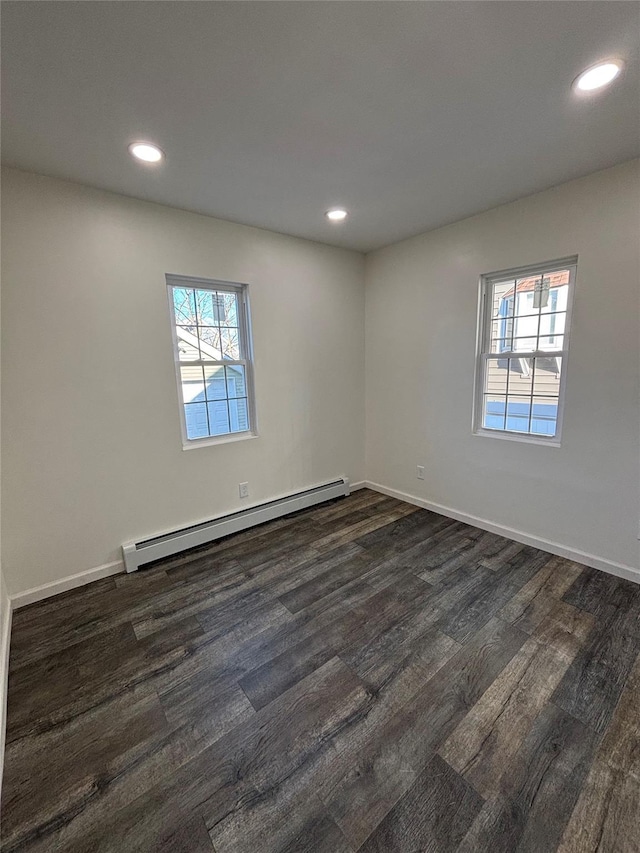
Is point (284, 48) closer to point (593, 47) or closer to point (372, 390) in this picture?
point (593, 47)

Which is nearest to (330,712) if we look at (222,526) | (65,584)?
(222,526)

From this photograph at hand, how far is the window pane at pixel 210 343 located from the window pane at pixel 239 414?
0.43m

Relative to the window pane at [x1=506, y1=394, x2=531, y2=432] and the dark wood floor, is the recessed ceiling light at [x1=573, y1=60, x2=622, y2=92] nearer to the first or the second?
the window pane at [x1=506, y1=394, x2=531, y2=432]

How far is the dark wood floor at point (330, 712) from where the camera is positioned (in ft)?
3.74

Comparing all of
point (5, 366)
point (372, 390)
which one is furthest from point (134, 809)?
point (372, 390)

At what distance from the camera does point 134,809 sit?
3.89 feet

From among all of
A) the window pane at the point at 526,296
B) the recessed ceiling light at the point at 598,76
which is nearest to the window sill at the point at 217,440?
the window pane at the point at 526,296

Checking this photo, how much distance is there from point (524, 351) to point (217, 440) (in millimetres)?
2687

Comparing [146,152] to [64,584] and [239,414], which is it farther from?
[64,584]

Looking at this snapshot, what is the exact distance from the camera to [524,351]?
280 cm

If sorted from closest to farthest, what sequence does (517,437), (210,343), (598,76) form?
(598,76) → (517,437) → (210,343)

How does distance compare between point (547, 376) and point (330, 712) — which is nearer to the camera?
point (330, 712)

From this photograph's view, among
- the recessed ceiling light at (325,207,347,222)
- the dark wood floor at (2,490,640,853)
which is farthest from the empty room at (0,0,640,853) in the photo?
the recessed ceiling light at (325,207,347,222)

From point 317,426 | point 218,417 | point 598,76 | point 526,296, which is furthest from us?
point 317,426
